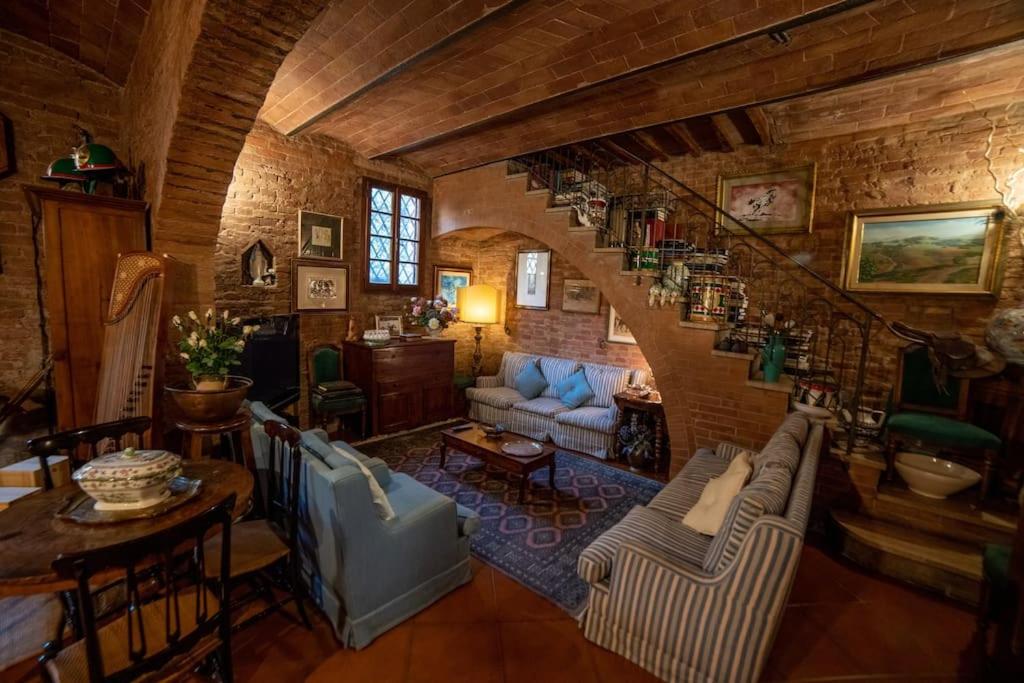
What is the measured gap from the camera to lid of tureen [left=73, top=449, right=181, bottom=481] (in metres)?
1.66

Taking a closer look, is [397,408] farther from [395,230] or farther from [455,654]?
[455,654]

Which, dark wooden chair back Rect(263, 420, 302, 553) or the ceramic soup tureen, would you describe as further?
dark wooden chair back Rect(263, 420, 302, 553)

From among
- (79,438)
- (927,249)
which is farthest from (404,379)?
(927,249)

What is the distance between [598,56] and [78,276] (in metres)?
3.78

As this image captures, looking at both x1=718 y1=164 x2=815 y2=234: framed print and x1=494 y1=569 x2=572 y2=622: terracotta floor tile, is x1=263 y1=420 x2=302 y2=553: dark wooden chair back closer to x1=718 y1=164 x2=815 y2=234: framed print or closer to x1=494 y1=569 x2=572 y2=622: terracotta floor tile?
x1=494 y1=569 x2=572 y2=622: terracotta floor tile

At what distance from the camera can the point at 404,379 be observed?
531 cm

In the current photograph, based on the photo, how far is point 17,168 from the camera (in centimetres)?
333

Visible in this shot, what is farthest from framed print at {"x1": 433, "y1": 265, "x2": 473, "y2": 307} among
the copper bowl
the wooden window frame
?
the copper bowl

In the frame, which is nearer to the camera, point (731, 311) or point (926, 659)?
point (926, 659)

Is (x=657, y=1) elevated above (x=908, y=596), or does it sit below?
above

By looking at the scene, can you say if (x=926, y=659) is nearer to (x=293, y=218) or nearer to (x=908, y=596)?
(x=908, y=596)

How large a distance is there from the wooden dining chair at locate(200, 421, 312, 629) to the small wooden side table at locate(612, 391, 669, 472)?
11.1ft

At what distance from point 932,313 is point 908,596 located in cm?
235

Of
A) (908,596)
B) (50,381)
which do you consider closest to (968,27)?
(908,596)
